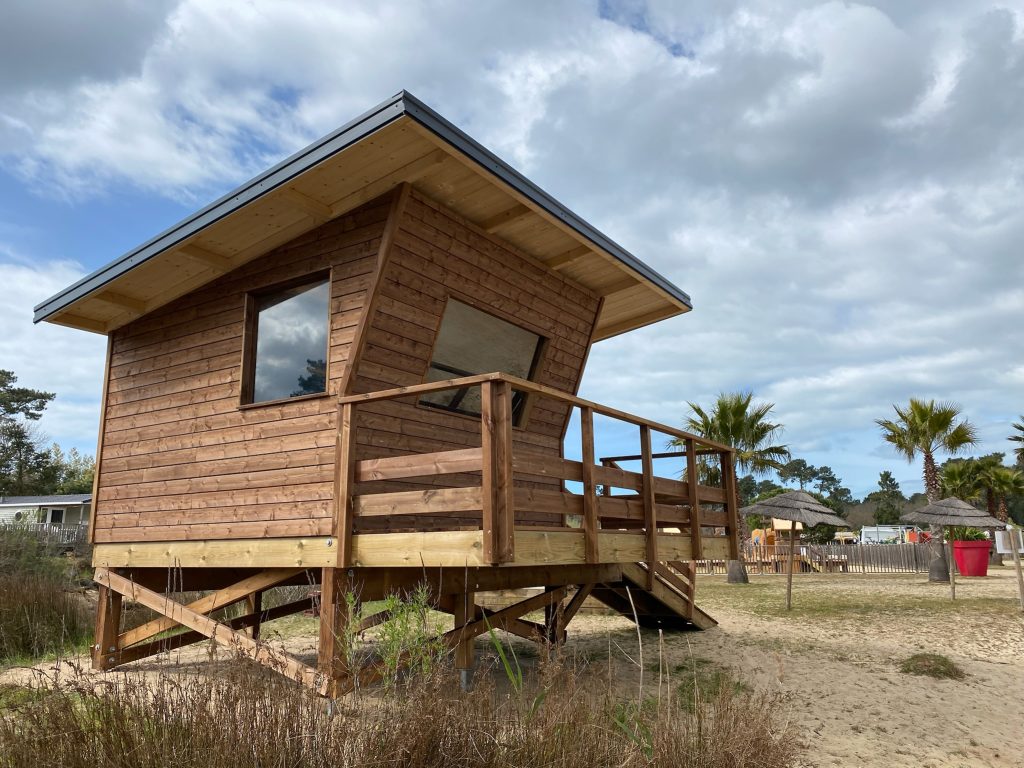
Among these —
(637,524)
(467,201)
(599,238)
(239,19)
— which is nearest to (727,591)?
(637,524)

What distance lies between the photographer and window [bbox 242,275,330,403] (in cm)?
712

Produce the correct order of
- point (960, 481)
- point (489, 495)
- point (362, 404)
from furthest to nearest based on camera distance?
point (960, 481) < point (362, 404) < point (489, 495)

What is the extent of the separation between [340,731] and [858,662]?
7.72m

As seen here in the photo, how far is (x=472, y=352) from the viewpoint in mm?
8164

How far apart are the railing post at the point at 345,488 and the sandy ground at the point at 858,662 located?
1.26 m

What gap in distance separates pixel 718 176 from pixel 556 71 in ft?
16.1

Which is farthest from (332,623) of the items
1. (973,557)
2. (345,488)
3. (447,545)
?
(973,557)

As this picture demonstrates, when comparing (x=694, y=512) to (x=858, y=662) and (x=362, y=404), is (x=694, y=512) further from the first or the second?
(x=362, y=404)

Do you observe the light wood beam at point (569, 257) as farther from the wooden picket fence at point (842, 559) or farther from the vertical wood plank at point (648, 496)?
the wooden picket fence at point (842, 559)

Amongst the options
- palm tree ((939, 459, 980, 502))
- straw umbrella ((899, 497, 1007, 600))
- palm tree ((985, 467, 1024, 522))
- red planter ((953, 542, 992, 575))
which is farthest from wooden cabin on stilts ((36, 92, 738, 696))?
palm tree ((985, 467, 1024, 522))

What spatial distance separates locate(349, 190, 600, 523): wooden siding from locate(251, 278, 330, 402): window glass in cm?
60

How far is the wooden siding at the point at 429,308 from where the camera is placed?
6.78m

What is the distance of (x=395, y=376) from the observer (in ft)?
23.0

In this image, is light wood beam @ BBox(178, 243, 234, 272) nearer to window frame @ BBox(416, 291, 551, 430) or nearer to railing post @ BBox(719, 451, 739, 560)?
window frame @ BBox(416, 291, 551, 430)
